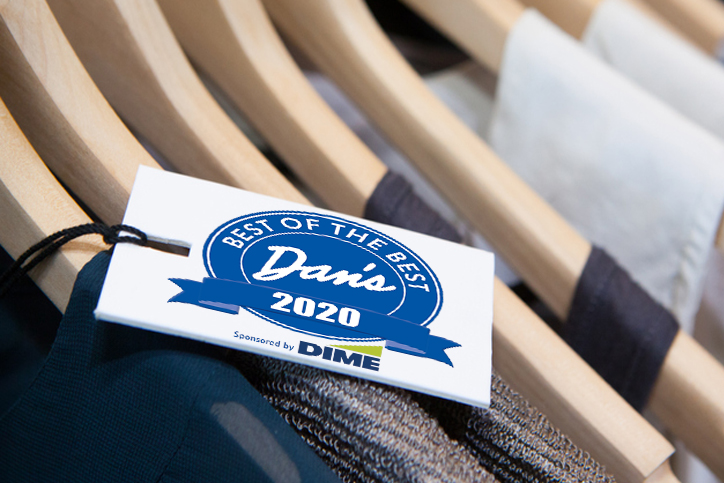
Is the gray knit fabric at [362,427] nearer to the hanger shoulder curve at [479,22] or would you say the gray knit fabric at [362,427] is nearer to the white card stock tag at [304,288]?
the white card stock tag at [304,288]

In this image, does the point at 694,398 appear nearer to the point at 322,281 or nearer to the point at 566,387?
the point at 566,387

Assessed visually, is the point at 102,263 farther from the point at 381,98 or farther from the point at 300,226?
the point at 381,98

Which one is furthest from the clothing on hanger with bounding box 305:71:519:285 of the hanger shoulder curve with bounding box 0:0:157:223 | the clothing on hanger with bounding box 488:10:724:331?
the hanger shoulder curve with bounding box 0:0:157:223

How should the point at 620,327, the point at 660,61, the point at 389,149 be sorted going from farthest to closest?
1. the point at 389,149
2. the point at 660,61
3. the point at 620,327

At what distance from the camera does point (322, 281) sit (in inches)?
10.5

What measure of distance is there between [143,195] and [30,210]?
54mm

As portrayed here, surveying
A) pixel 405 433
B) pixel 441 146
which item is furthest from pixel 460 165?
pixel 405 433

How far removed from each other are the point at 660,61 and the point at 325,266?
397mm

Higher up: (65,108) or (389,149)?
(65,108)

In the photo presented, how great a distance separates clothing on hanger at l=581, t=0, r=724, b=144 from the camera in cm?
46

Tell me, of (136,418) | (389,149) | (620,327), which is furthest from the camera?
(389,149)

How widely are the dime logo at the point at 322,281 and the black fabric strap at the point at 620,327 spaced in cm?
15

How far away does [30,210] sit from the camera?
0.26 m

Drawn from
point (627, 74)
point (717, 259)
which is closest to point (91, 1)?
point (627, 74)
